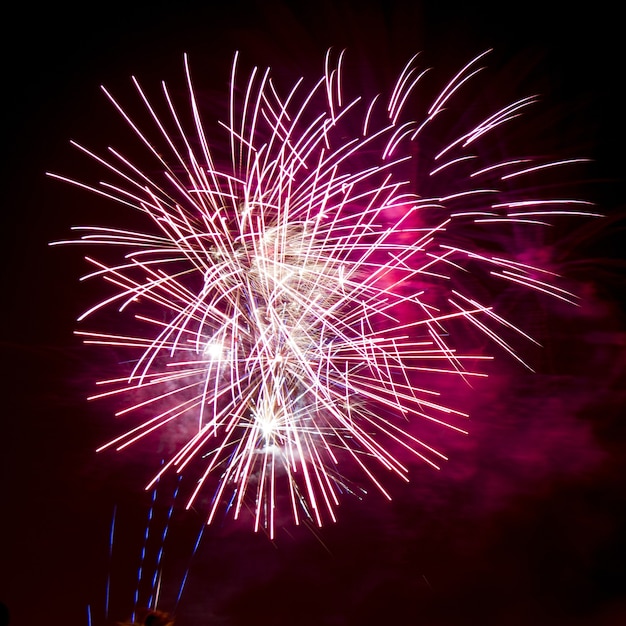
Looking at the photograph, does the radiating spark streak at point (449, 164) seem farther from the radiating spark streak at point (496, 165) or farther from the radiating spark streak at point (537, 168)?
the radiating spark streak at point (537, 168)

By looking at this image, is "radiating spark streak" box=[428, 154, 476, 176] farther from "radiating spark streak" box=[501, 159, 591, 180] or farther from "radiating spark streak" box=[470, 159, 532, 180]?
"radiating spark streak" box=[501, 159, 591, 180]

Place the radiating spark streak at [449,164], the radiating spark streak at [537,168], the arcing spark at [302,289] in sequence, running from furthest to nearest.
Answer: the radiating spark streak at [537,168] < the radiating spark streak at [449,164] < the arcing spark at [302,289]

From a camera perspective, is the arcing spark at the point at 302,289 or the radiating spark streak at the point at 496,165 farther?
the radiating spark streak at the point at 496,165

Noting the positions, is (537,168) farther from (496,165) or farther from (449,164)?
(449,164)

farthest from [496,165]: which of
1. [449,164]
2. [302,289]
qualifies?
[302,289]

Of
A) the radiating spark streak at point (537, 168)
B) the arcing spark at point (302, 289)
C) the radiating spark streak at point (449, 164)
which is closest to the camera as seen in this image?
the arcing spark at point (302, 289)

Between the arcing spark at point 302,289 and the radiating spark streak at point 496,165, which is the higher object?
the radiating spark streak at point 496,165

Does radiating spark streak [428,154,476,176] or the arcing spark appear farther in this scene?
radiating spark streak [428,154,476,176]

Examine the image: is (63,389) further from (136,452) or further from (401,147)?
(401,147)
